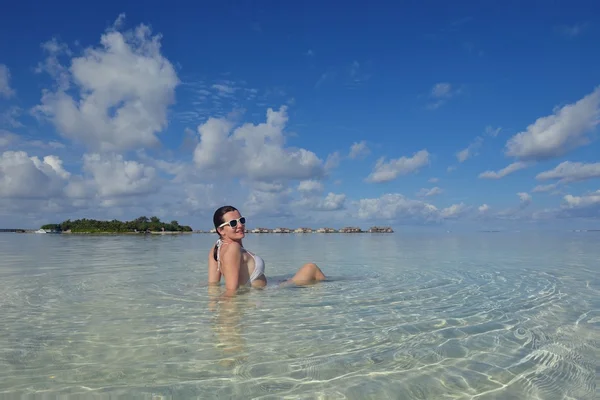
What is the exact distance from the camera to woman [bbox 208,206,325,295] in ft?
28.5

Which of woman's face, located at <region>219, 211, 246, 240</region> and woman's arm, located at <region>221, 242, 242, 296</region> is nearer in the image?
woman's arm, located at <region>221, 242, 242, 296</region>

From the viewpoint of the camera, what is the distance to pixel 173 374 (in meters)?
4.25

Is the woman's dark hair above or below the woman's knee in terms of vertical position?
above

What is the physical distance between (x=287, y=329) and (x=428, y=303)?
3534 mm

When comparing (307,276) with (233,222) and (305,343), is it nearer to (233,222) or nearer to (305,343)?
(233,222)

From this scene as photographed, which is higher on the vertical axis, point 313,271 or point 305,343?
point 313,271

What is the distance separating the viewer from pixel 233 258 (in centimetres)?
866

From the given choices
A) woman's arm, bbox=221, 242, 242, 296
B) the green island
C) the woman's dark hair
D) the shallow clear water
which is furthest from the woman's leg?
the green island

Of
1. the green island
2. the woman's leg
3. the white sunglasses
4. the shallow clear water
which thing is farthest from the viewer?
the green island

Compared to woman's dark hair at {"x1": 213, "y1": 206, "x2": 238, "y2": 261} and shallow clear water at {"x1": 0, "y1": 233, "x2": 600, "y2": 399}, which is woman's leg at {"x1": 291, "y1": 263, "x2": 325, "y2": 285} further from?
woman's dark hair at {"x1": 213, "y1": 206, "x2": 238, "y2": 261}

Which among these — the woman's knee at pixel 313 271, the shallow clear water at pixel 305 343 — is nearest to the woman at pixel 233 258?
the woman's knee at pixel 313 271

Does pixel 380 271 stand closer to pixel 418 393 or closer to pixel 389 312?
pixel 389 312

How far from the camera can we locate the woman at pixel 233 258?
8.70 meters

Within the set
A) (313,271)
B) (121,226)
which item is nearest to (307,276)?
(313,271)
